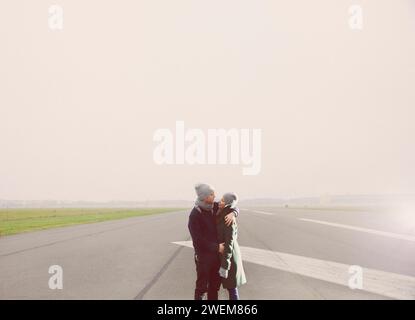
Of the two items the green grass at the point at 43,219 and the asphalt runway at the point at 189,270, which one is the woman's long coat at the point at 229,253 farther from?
the green grass at the point at 43,219

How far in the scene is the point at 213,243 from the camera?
5.39 metres

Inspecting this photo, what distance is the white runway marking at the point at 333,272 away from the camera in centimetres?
776

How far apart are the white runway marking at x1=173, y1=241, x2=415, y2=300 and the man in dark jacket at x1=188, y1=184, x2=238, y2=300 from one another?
11.4ft

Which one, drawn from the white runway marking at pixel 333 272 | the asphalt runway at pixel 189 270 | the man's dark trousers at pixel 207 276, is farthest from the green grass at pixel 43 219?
the man's dark trousers at pixel 207 276

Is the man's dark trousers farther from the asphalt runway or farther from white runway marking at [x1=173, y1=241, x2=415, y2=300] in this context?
white runway marking at [x1=173, y1=241, x2=415, y2=300]

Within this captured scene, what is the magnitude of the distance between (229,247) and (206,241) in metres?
0.30

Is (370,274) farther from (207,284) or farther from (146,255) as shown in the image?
(146,255)

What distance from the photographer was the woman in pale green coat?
5.43 metres

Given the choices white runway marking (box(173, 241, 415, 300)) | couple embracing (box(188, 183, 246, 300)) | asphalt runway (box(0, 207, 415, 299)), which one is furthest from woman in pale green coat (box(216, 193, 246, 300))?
white runway marking (box(173, 241, 415, 300))

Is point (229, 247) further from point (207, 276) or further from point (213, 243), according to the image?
point (207, 276)
